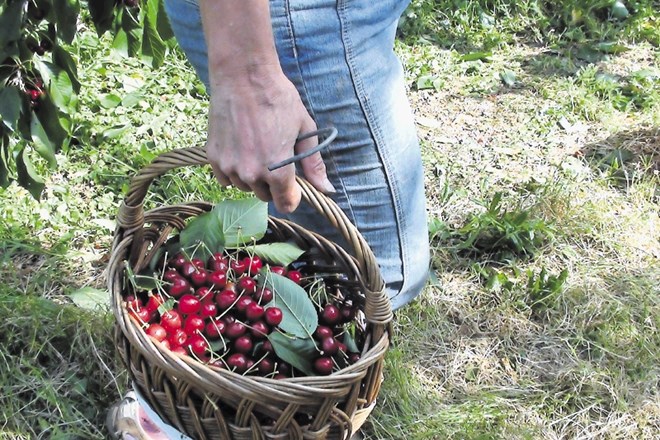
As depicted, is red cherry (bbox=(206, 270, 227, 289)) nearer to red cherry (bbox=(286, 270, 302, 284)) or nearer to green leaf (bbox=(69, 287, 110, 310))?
red cherry (bbox=(286, 270, 302, 284))

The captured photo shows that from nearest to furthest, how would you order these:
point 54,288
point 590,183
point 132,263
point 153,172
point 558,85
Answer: point 153,172 → point 132,263 → point 54,288 → point 590,183 → point 558,85

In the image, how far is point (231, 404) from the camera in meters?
1.08

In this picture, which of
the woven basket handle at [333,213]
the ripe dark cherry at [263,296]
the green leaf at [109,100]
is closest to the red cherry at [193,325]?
the ripe dark cherry at [263,296]

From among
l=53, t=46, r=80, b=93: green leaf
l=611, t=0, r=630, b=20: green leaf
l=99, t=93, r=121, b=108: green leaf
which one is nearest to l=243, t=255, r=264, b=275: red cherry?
l=53, t=46, r=80, b=93: green leaf

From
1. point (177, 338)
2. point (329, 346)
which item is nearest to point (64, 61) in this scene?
point (177, 338)

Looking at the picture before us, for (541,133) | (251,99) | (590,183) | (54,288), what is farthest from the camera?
(541,133)

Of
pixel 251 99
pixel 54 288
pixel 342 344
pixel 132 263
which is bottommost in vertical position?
pixel 54 288

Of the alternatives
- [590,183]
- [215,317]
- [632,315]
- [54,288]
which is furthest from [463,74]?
[215,317]

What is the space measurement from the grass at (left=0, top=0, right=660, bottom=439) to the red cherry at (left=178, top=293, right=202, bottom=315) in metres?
0.52

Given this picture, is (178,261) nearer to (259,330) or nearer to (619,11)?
(259,330)

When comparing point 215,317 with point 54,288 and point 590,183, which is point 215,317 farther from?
point 590,183

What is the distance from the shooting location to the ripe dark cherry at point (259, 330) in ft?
4.00

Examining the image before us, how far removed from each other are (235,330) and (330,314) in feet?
0.55

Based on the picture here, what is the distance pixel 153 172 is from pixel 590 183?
5.09 feet
